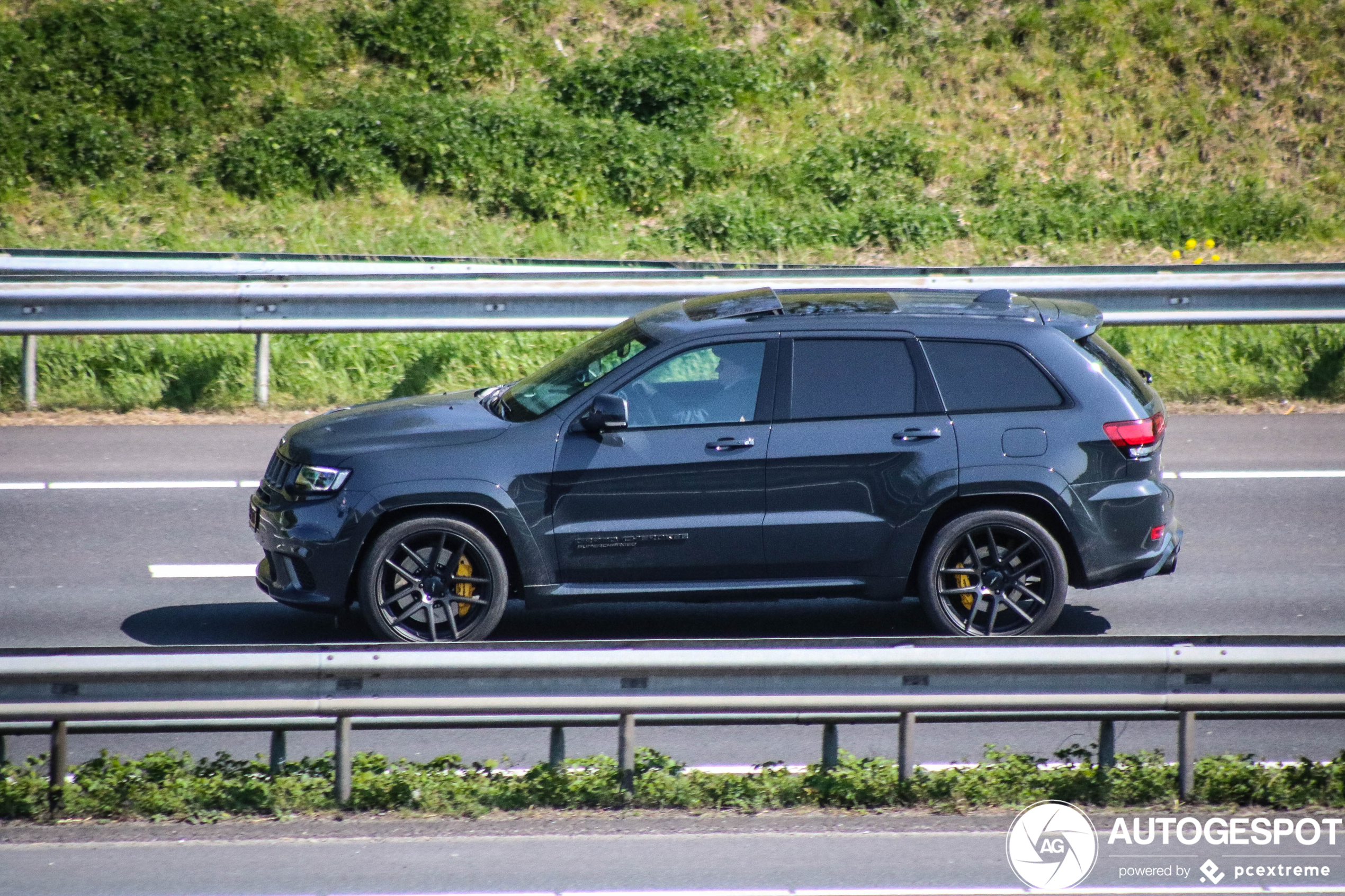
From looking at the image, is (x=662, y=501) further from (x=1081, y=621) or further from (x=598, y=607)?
(x=1081, y=621)

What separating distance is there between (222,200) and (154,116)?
2.27 m

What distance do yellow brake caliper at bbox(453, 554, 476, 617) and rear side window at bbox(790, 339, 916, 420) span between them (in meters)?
1.76

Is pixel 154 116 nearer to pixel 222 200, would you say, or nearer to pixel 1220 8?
pixel 222 200

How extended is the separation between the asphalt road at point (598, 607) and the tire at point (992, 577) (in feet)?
1.37

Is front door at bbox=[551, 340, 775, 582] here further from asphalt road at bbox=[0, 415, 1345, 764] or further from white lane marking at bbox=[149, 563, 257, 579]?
white lane marking at bbox=[149, 563, 257, 579]

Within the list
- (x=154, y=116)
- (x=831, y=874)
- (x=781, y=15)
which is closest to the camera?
(x=831, y=874)

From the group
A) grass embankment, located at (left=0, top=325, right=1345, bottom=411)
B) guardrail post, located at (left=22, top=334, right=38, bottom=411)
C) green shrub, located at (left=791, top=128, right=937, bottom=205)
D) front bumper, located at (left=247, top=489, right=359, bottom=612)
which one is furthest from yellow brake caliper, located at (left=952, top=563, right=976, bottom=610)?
green shrub, located at (left=791, top=128, right=937, bottom=205)

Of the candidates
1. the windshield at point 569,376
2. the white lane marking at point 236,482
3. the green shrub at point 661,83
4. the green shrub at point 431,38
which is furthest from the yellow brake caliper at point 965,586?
the green shrub at point 431,38

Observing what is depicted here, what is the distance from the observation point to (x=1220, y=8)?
22.3 meters

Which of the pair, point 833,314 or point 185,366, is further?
point 185,366

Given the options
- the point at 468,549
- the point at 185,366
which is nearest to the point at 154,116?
the point at 185,366

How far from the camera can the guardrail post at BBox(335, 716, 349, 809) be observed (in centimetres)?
543

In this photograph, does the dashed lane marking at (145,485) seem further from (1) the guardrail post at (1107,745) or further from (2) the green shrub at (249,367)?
(1) the guardrail post at (1107,745)

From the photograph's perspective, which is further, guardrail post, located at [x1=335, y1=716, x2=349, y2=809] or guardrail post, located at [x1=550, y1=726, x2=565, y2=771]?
guardrail post, located at [x1=550, y1=726, x2=565, y2=771]
